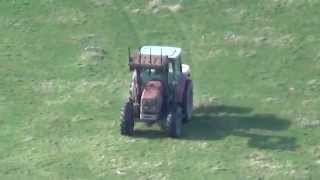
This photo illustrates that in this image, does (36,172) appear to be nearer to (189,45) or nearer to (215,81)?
(215,81)

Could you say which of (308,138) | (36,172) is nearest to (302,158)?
(308,138)

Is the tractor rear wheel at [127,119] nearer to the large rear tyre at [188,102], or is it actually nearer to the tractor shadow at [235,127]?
the tractor shadow at [235,127]

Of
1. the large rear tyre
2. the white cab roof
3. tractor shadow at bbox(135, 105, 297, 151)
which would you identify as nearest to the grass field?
tractor shadow at bbox(135, 105, 297, 151)

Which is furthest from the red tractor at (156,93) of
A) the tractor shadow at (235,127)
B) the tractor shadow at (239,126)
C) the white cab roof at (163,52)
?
the tractor shadow at (239,126)

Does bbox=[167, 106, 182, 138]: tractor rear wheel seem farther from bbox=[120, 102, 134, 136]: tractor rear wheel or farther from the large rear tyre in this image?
bbox=[120, 102, 134, 136]: tractor rear wheel

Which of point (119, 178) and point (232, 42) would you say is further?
point (232, 42)
